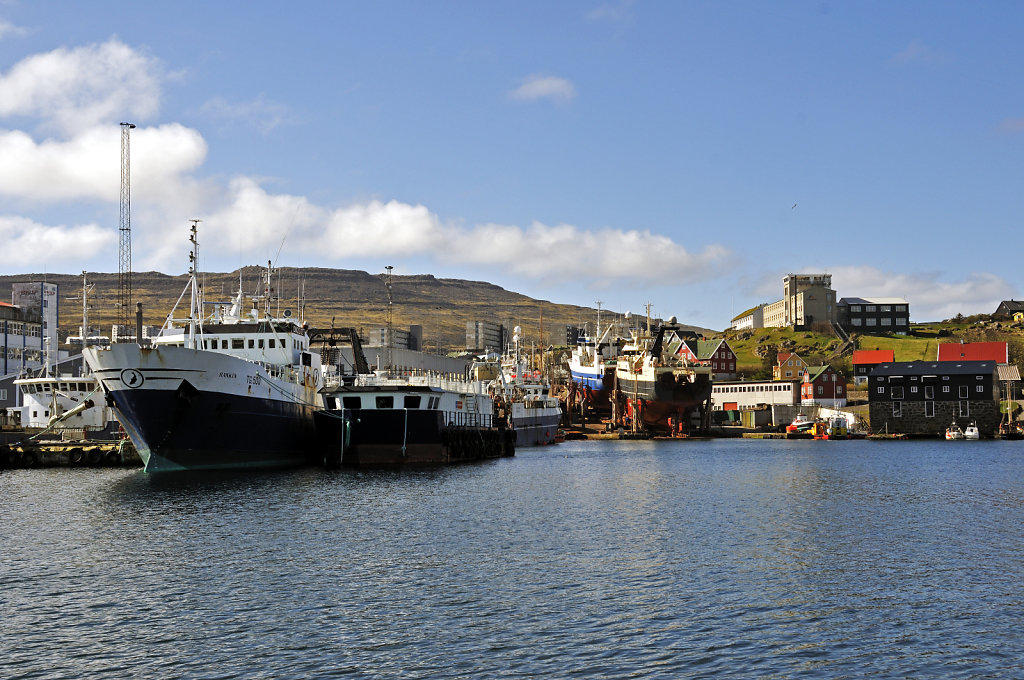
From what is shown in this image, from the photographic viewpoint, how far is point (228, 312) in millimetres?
86812

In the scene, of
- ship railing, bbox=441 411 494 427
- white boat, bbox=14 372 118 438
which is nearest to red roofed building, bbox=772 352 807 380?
ship railing, bbox=441 411 494 427

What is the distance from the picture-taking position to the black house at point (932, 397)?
141625 millimetres

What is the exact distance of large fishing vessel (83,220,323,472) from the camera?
63.5 m

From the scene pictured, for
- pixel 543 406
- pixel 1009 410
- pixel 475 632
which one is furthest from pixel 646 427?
pixel 475 632

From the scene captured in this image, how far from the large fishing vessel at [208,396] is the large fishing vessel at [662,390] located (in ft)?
245

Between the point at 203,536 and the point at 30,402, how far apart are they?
229ft

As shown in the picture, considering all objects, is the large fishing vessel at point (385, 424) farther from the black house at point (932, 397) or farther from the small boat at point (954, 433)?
the black house at point (932, 397)

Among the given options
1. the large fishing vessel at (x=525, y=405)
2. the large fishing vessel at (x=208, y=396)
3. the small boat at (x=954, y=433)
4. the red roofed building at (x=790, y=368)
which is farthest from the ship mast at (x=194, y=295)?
the red roofed building at (x=790, y=368)

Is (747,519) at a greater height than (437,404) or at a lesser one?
lesser

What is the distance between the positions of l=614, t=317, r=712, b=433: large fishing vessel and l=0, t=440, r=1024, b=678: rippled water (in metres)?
83.5

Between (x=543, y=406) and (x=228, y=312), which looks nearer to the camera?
(x=228, y=312)

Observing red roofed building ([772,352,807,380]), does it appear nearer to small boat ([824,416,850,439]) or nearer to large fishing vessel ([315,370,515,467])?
small boat ([824,416,850,439])

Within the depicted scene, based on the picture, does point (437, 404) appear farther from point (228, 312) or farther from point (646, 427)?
point (646, 427)

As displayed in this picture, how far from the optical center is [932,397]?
143875 millimetres
